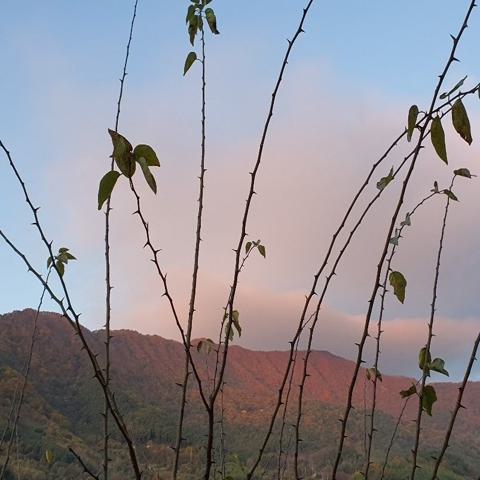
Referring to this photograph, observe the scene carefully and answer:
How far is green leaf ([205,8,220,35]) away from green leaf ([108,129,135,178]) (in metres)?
0.97

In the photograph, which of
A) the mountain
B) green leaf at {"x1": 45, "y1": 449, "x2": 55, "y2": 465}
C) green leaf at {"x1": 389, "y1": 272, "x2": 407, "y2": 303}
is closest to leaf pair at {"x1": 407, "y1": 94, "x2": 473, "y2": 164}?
green leaf at {"x1": 389, "y1": 272, "x2": 407, "y2": 303}

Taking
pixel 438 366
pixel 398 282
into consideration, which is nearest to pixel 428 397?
pixel 438 366

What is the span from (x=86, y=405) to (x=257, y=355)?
6550 cm

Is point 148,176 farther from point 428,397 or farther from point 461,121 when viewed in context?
point 428,397

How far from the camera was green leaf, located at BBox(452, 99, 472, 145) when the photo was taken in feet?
3.93

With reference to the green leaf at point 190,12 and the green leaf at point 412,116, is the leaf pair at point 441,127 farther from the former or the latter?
the green leaf at point 190,12

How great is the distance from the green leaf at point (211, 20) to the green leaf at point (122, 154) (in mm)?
970

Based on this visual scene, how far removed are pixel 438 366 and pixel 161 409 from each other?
9650 centimetres

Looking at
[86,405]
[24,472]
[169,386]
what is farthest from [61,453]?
[169,386]

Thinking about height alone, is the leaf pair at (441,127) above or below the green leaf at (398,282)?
above

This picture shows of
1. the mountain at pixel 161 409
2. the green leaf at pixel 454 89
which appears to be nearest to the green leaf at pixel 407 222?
the green leaf at pixel 454 89

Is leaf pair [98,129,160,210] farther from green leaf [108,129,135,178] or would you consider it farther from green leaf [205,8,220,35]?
green leaf [205,8,220,35]

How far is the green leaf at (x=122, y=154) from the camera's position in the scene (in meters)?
1.16

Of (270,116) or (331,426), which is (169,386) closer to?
(331,426)
